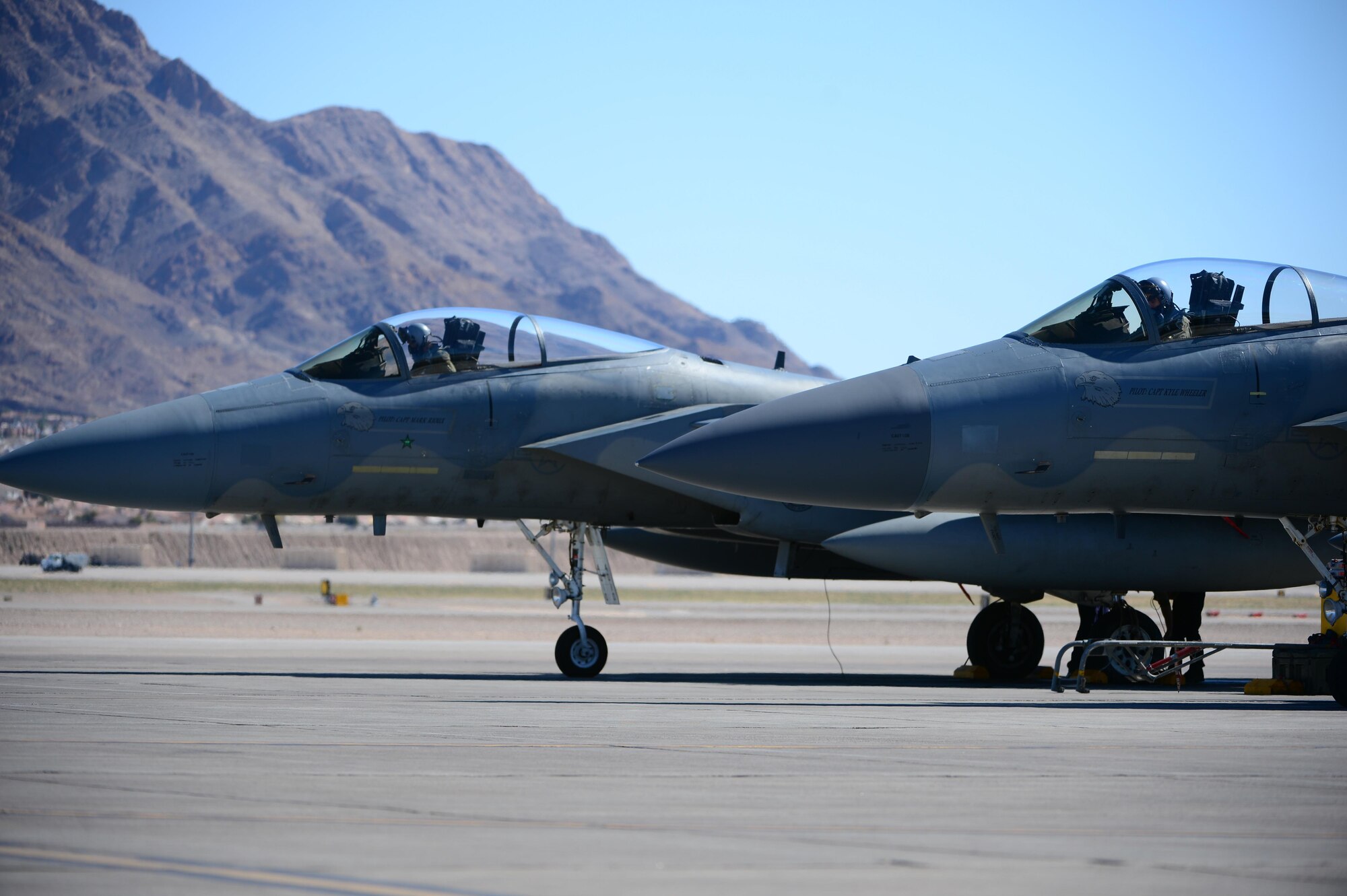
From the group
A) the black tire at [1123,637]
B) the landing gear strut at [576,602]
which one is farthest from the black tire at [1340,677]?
the landing gear strut at [576,602]

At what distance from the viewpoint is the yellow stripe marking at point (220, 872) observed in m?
5.37

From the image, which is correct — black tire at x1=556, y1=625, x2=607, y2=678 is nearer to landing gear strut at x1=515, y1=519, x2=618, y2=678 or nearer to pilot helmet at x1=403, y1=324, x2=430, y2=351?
landing gear strut at x1=515, y1=519, x2=618, y2=678

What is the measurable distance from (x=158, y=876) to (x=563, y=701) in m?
8.10

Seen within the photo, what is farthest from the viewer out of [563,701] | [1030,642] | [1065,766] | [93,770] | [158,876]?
[1030,642]

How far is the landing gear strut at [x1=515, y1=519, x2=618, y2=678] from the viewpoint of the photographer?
57.4ft

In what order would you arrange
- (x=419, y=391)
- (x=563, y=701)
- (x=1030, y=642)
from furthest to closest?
1. (x=1030, y=642)
2. (x=419, y=391)
3. (x=563, y=701)

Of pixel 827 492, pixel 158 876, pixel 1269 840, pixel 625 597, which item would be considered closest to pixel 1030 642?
pixel 827 492

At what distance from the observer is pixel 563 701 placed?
13.6m

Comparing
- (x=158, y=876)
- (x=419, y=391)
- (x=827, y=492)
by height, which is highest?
(x=419, y=391)

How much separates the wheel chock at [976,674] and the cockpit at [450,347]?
573 cm

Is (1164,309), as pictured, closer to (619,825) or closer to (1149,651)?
(1149,651)

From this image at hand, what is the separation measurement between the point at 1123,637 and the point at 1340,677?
207 inches

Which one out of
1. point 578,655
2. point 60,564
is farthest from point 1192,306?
point 60,564

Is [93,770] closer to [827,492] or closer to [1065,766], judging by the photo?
[1065,766]
